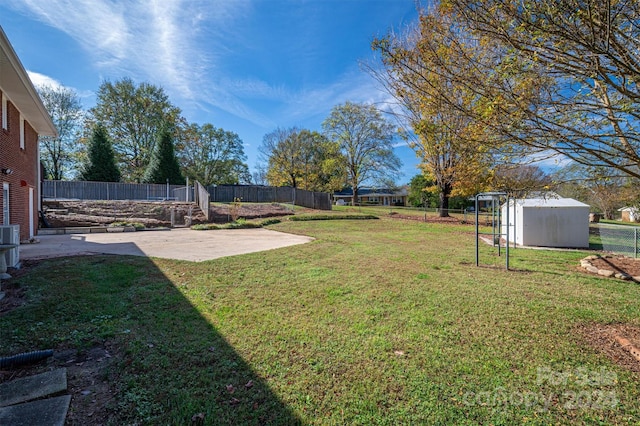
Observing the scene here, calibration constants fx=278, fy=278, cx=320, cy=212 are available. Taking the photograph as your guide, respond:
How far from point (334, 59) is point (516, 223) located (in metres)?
8.82

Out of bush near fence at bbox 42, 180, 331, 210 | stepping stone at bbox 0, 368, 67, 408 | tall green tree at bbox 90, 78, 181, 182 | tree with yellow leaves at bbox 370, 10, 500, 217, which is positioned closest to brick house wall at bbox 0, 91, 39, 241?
stepping stone at bbox 0, 368, 67, 408

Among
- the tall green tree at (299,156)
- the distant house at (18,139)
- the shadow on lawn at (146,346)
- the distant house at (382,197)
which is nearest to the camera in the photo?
the shadow on lawn at (146,346)

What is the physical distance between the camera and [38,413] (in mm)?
1695

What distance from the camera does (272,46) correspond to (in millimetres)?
9805

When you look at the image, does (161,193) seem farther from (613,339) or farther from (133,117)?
(613,339)

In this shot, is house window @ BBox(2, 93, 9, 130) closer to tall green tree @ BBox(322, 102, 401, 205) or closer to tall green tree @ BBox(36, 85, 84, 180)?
tall green tree @ BBox(36, 85, 84, 180)

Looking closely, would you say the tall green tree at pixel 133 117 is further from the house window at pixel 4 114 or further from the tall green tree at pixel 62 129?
the house window at pixel 4 114

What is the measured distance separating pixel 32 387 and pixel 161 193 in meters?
23.7

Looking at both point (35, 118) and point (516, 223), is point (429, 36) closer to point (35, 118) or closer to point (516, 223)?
point (516, 223)

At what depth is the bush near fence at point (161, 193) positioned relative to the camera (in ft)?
62.1

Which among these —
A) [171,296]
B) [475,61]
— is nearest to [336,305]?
[171,296]

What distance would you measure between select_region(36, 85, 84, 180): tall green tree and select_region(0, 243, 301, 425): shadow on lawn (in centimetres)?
2897

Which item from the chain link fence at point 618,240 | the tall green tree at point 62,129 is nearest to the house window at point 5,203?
the chain link fence at point 618,240

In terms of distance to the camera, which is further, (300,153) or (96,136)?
(300,153)
